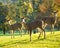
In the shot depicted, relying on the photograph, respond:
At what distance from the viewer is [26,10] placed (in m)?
65.7

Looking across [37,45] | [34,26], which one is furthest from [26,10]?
[37,45]

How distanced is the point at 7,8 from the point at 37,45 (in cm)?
4632

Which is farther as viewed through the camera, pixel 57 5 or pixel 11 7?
pixel 11 7

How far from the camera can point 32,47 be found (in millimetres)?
21062

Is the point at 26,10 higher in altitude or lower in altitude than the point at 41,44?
higher

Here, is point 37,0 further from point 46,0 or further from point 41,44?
point 41,44

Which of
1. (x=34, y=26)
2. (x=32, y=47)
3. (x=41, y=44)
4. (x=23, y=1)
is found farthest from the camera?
(x=23, y=1)

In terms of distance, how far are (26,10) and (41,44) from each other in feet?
142

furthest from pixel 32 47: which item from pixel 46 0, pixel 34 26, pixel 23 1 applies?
pixel 23 1

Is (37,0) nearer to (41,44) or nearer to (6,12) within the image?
(6,12)

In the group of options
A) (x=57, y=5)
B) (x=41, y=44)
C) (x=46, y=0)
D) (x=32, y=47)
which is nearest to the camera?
(x=32, y=47)

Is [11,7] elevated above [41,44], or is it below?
above

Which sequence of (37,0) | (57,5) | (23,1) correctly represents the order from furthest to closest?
(37,0) < (23,1) < (57,5)

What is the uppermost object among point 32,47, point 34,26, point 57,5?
point 57,5
